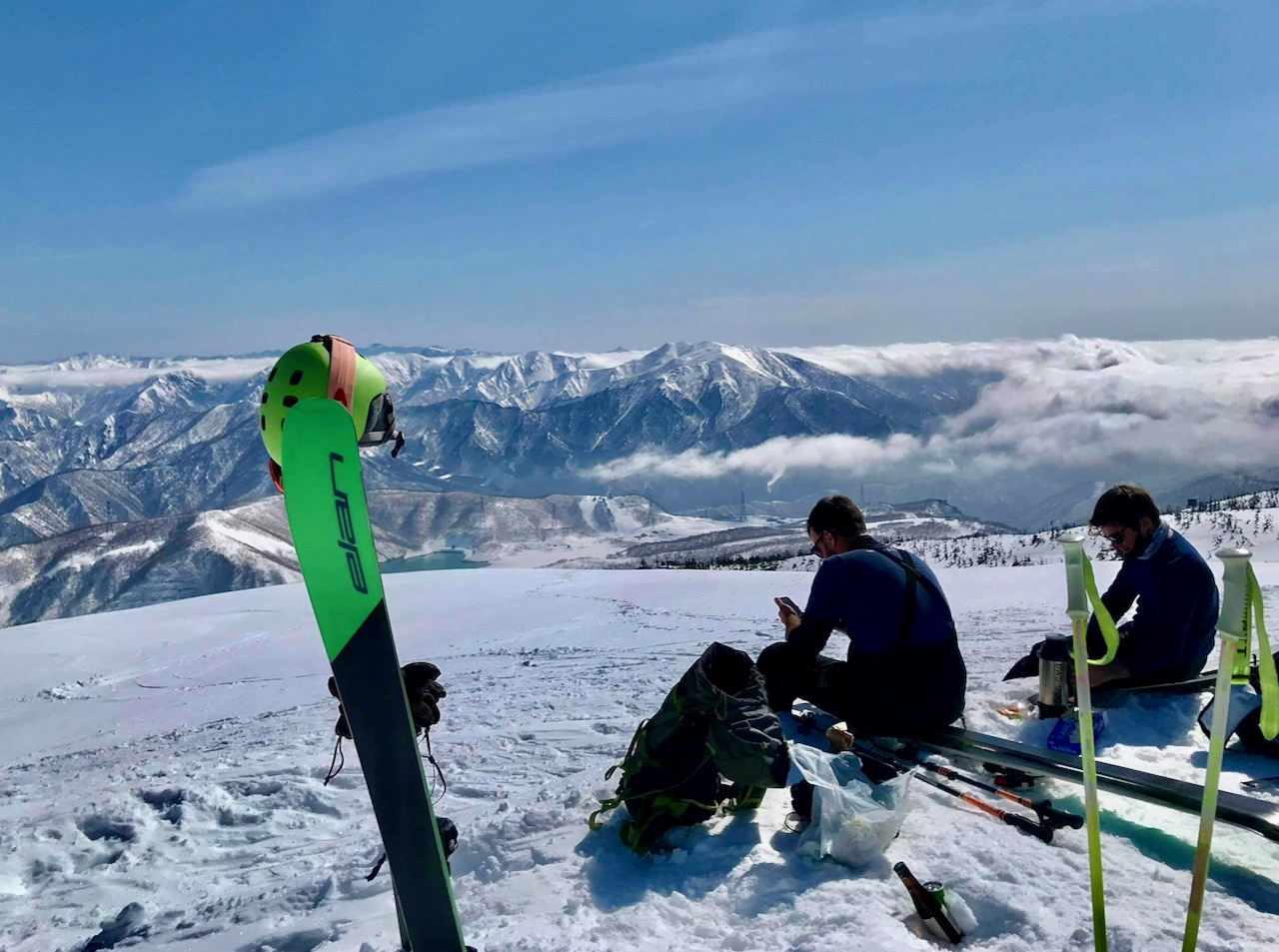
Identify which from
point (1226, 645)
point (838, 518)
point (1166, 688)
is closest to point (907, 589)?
point (838, 518)

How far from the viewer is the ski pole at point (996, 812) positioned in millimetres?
4312

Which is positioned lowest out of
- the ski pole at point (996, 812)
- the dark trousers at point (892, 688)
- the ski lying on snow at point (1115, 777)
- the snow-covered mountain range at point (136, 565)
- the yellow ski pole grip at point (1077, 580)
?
the snow-covered mountain range at point (136, 565)

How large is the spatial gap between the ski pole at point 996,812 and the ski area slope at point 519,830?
2.6 inches

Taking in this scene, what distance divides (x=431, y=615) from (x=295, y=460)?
12.6 meters

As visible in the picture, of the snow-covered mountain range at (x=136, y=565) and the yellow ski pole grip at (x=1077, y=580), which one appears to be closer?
the yellow ski pole grip at (x=1077, y=580)

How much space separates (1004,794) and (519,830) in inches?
116

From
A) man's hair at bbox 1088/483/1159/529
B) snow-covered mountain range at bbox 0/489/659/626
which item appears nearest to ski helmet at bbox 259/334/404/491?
man's hair at bbox 1088/483/1159/529

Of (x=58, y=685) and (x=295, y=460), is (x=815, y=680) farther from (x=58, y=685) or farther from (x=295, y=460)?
(x=58, y=685)

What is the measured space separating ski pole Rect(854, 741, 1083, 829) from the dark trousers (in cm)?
21

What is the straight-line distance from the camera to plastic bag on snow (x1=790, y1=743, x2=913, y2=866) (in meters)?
4.20

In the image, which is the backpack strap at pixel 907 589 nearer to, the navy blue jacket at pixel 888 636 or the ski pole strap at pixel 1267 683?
the navy blue jacket at pixel 888 636

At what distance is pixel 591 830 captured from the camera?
4824mm

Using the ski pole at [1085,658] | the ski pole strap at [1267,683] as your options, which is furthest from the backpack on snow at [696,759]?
the ski pole strap at [1267,683]

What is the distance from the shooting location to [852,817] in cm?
422
